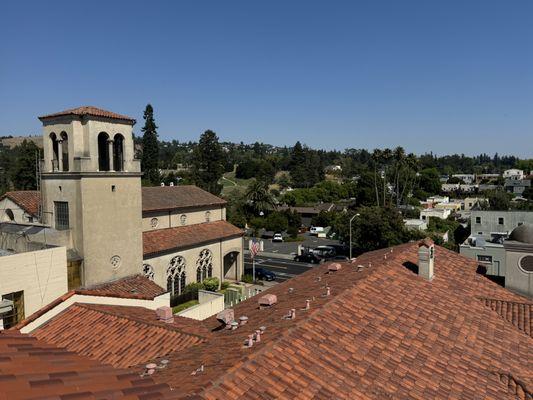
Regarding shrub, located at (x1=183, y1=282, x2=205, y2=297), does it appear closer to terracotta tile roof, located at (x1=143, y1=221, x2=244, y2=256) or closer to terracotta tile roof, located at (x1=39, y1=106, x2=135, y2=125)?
terracotta tile roof, located at (x1=143, y1=221, x2=244, y2=256)

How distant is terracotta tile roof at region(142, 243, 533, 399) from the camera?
9.54 m

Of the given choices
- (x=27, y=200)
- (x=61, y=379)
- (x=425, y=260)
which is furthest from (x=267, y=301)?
(x=27, y=200)

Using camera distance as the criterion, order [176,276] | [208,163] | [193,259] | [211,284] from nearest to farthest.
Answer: [176,276] < [211,284] < [193,259] < [208,163]

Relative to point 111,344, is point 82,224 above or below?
above

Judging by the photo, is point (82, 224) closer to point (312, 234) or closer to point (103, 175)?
point (103, 175)

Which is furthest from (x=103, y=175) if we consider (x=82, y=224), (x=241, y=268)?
(x=241, y=268)

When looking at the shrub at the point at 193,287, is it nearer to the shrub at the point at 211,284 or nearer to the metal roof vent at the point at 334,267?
the shrub at the point at 211,284

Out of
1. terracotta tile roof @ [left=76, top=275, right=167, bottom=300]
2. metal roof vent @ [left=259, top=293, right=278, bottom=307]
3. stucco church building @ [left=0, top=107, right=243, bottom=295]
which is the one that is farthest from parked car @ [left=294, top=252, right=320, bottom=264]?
metal roof vent @ [left=259, top=293, right=278, bottom=307]

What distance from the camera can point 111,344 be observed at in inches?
588

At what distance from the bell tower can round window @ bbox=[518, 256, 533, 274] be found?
67.7 feet

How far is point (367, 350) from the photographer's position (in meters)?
11.7

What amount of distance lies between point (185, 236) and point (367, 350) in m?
25.4

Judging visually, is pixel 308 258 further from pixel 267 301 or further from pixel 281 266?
pixel 267 301

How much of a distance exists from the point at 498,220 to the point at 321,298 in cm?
5082
